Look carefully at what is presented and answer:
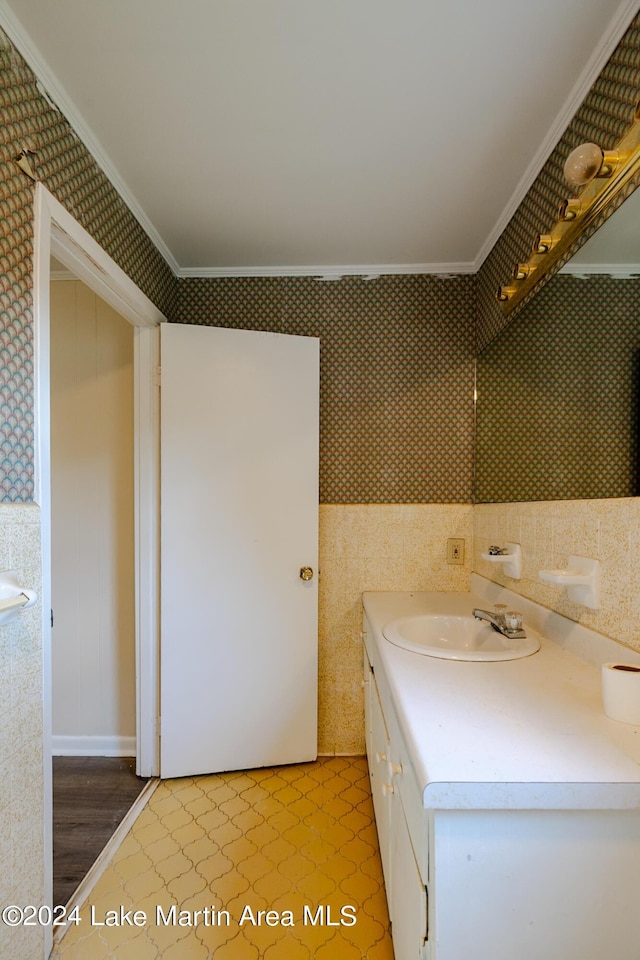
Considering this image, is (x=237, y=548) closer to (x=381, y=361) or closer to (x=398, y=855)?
(x=381, y=361)

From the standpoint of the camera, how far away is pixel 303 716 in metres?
2.18

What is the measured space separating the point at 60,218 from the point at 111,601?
170 centimetres

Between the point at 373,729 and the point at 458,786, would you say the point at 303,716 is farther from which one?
the point at 458,786

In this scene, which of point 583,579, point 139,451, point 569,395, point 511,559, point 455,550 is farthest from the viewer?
point 455,550

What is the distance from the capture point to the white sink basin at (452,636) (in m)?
1.40

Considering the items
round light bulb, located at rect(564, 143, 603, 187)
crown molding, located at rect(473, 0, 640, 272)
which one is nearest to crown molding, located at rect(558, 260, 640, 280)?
round light bulb, located at rect(564, 143, 603, 187)

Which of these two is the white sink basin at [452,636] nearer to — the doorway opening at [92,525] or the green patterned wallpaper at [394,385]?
the green patterned wallpaper at [394,385]

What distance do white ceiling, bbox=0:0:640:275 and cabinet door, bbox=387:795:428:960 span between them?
70.0 inches

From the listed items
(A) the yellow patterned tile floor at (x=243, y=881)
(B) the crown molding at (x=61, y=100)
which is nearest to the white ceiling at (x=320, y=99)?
(B) the crown molding at (x=61, y=100)

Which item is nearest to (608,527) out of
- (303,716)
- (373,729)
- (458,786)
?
(458,786)

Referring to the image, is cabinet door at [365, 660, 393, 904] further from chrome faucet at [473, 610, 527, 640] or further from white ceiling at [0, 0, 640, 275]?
white ceiling at [0, 0, 640, 275]

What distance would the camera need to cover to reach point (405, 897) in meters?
1.01

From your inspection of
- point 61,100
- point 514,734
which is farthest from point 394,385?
point 514,734

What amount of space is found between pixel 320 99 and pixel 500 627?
1.61 metres
